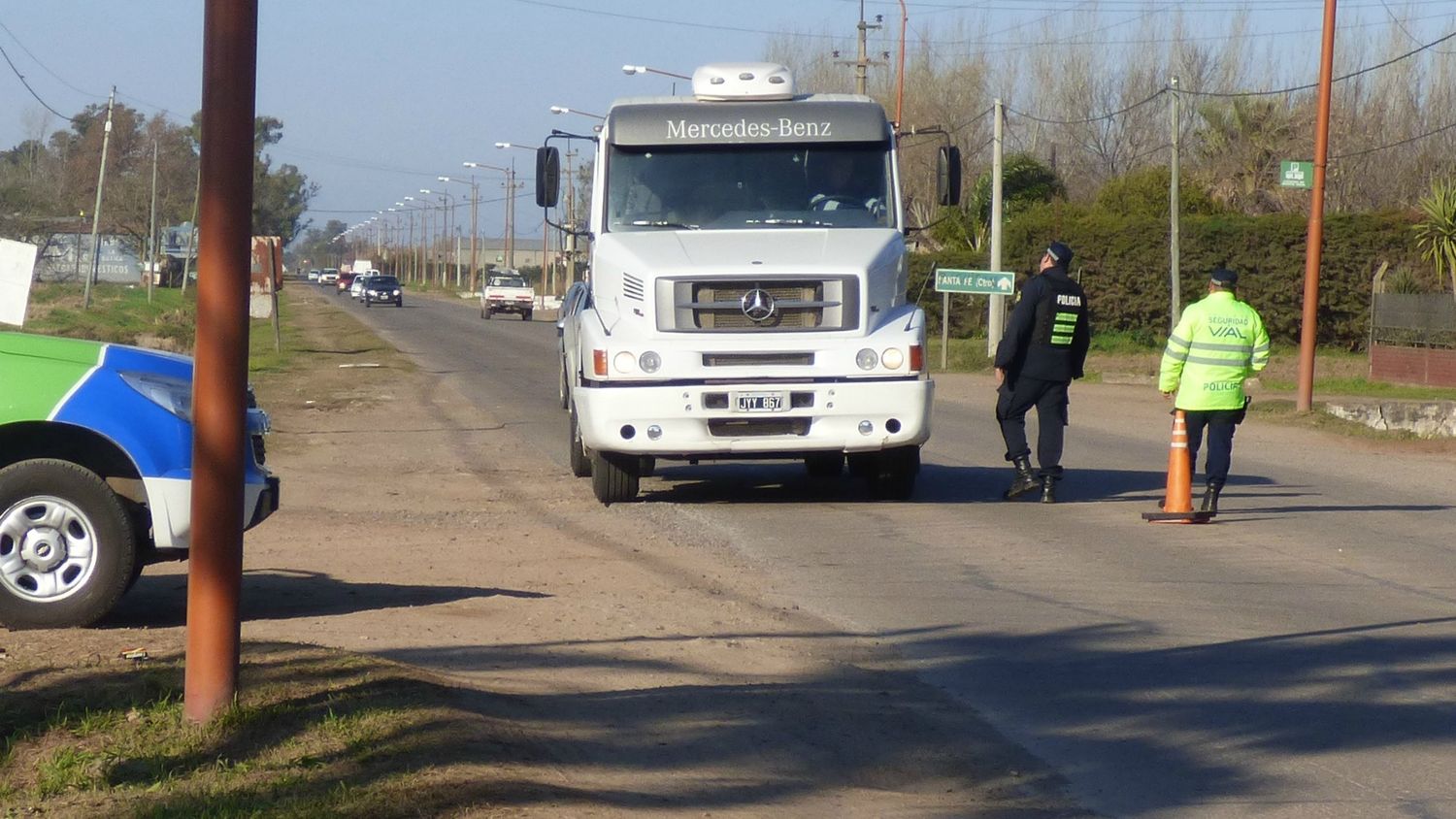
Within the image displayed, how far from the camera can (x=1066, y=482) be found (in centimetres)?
1395

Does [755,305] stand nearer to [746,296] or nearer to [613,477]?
[746,296]

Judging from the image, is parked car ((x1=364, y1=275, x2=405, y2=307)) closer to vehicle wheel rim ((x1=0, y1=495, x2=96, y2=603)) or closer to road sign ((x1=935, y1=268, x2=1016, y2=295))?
road sign ((x1=935, y1=268, x2=1016, y2=295))

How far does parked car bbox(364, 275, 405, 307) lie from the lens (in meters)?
78.8

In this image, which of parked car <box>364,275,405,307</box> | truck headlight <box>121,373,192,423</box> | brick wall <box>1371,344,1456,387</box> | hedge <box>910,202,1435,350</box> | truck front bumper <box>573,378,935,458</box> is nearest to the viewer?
truck headlight <box>121,373,192,423</box>

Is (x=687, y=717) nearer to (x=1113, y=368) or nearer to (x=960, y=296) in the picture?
(x=1113, y=368)

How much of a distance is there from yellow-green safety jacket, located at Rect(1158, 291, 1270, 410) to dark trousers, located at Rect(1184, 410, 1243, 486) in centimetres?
10

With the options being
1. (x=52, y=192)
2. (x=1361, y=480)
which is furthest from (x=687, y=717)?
(x=52, y=192)

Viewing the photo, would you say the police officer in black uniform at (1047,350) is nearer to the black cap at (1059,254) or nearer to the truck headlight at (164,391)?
the black cap at (1059,254)

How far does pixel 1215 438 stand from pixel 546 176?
215 inches

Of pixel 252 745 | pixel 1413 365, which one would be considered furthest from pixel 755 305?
pixel 1413 365

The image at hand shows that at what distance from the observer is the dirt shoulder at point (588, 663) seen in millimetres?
4992

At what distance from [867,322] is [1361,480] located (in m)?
5.70

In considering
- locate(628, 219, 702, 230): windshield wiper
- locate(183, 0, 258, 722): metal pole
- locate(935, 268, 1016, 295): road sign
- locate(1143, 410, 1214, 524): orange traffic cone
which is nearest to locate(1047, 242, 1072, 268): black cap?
locate(1143, 410, 1214, 524): orange traffic cone

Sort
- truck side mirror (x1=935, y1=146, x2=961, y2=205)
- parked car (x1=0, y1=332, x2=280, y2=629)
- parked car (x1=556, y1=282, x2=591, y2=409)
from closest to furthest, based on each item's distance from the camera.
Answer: parked car (x1=0, y1=332, x2=280, y2=629) < parked car (x1=556, y1=282, x2=591, y2=409) < truck side mirror (x1=935, y1=146, x2=961, y2=205)
